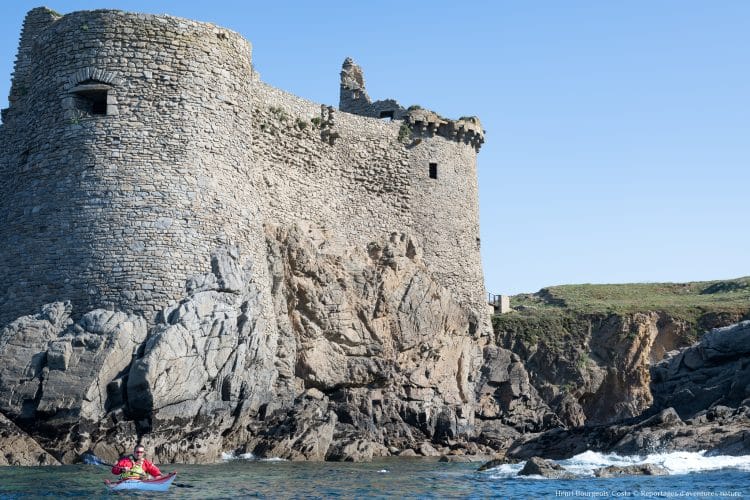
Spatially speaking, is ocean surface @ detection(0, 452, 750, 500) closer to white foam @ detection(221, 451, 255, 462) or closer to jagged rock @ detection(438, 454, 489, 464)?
white foam @ detection(221, 451, 255, 462)

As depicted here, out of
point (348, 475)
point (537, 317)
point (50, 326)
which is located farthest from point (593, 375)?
point (50, 326)

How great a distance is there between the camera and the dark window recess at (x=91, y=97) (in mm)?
26773

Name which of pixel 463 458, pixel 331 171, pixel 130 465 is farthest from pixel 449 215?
pixel 130 465

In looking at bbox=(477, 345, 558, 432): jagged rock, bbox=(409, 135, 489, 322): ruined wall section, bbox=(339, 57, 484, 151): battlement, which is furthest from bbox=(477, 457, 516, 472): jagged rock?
bbox=(339, 57, 484, 151): battlement

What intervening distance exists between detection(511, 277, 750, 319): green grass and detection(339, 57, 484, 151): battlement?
8753mm

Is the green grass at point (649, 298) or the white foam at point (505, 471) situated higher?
the green grass at point (649, 298)

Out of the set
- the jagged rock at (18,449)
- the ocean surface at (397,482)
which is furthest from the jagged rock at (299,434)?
the jagged rock at (18,449)

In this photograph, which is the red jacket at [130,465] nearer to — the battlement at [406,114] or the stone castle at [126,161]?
the stone castle at [126,161]

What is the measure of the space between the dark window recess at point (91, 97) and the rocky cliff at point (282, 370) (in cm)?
475

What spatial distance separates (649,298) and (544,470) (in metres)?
26.5

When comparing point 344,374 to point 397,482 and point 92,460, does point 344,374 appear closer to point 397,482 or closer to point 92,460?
point 397,482

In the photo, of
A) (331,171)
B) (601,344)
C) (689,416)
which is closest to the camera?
Answer: (689,416)

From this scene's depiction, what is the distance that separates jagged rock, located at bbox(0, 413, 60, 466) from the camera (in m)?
22.6

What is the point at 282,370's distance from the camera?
1150 inches
